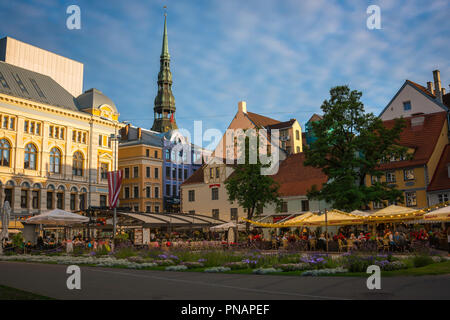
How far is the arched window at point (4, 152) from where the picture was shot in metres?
54.6

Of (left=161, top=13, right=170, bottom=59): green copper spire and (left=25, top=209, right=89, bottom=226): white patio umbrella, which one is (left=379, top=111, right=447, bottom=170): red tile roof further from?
(left=161, top=13, right=170, bottom=59): green copper spire

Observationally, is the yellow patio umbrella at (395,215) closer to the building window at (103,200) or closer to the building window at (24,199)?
the building window at (24,199)

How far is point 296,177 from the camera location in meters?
53.1

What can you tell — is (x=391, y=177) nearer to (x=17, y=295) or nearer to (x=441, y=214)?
(x=441, y=214)

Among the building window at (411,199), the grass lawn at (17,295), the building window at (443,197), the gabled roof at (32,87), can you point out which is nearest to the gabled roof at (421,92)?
the building window at (411,199)

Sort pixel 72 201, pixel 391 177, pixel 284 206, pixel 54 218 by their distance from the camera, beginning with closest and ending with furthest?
pixel 54 218, pixel 391 177, pixel 284 206, pixel 72 201

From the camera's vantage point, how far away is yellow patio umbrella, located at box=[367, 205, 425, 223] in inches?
1005

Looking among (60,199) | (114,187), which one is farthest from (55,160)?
(114,187)

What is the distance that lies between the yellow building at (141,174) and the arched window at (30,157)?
19.5 meters

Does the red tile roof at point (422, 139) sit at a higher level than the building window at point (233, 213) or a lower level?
higher

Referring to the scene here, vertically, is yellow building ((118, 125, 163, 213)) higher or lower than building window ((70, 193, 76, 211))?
higher

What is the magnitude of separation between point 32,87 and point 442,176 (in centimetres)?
4962

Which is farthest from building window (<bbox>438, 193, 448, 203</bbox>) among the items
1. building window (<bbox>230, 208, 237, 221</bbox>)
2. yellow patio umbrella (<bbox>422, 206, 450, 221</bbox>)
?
building window (<bbox>230, 208, 237, 221</bbox>)

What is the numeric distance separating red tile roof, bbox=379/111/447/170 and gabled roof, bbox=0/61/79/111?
42.5m
